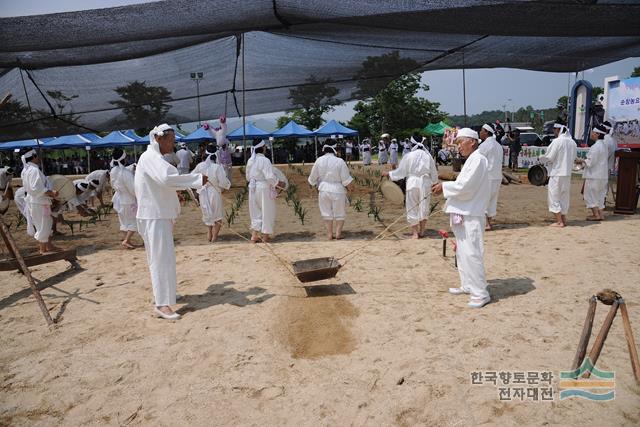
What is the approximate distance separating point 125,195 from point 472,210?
575 centimetres

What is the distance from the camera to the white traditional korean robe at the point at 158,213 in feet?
13.6

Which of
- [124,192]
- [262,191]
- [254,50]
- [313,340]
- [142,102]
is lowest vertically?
[313,340]

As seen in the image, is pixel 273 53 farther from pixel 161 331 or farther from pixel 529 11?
pixel 161 331

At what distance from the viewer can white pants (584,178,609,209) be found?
7.89 metres

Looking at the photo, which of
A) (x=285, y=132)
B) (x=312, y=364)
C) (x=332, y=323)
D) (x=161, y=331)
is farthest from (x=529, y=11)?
(x=285, y=132)

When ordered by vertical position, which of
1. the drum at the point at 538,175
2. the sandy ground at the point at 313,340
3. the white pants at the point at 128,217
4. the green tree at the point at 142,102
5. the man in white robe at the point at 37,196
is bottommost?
the sandy ground at the point at 313,340

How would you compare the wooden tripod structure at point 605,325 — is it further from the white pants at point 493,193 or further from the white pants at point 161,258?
the white pants at point 493,193

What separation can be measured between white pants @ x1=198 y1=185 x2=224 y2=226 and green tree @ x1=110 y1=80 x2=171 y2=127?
1670 millimetres

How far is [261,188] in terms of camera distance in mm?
7121

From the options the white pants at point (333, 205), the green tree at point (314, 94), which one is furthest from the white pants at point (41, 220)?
the green tree at point (314, 94)

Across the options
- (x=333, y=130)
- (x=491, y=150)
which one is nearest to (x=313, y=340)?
(x=491, y=150)

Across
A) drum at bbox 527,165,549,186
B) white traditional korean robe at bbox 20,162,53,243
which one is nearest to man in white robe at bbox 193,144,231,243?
white traditional korean robe at bbox 20,162,53,243

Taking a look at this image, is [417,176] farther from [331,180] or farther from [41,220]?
[41,220]

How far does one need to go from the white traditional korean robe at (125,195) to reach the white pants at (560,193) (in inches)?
286
